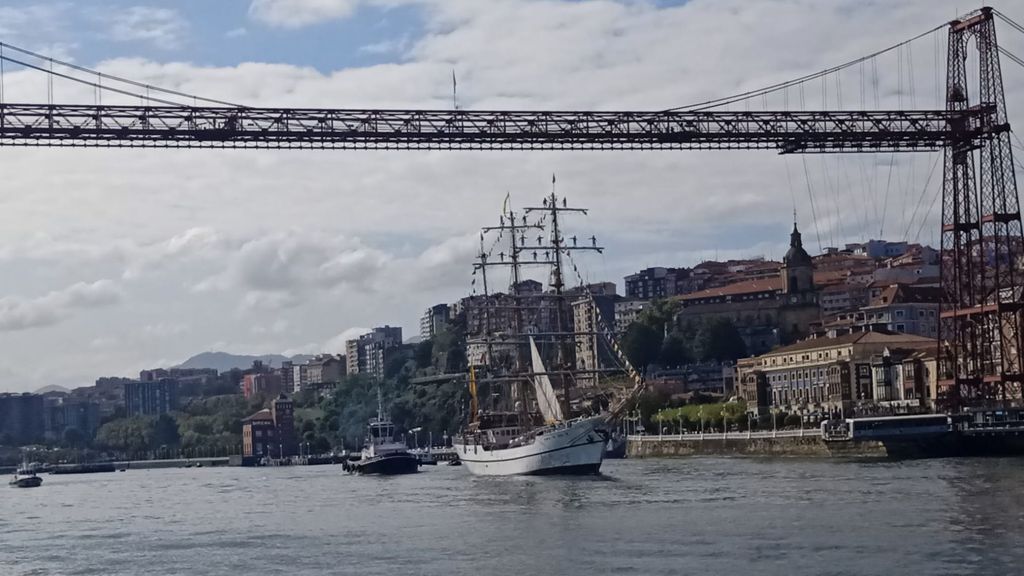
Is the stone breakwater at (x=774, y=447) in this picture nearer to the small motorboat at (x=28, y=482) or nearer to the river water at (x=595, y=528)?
the river water at (x=595, y=528)

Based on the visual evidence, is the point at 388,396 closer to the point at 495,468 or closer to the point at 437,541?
the point at 495,468

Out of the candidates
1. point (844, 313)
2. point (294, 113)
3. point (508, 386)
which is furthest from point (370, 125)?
point (844, 313)

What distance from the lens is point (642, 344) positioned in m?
137

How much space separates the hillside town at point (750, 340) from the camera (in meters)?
97.2

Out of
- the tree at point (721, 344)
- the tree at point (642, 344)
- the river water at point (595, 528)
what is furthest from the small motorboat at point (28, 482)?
the tree at point (721, 344)

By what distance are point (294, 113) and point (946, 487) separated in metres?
26.3

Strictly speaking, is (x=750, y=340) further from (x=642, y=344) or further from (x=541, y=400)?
(x=541, y=400)

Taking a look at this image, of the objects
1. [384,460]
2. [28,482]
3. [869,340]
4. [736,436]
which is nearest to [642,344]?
[869,340]

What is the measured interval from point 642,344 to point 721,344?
7035 mm

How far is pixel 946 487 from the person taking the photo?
46969 millimetres

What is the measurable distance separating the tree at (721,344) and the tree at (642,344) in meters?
4.29

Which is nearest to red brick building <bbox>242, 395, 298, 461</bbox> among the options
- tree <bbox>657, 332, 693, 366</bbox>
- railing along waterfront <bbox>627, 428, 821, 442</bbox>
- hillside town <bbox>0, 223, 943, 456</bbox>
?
hillside town <bbox>0, 223, 943, 456</bbox>

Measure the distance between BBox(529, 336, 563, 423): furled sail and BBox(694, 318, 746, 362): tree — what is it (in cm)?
5559

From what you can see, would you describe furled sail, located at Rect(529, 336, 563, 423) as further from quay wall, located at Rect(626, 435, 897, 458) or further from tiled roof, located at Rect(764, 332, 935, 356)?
tiled roof, located at Rect(764, 332, 935, 356)
